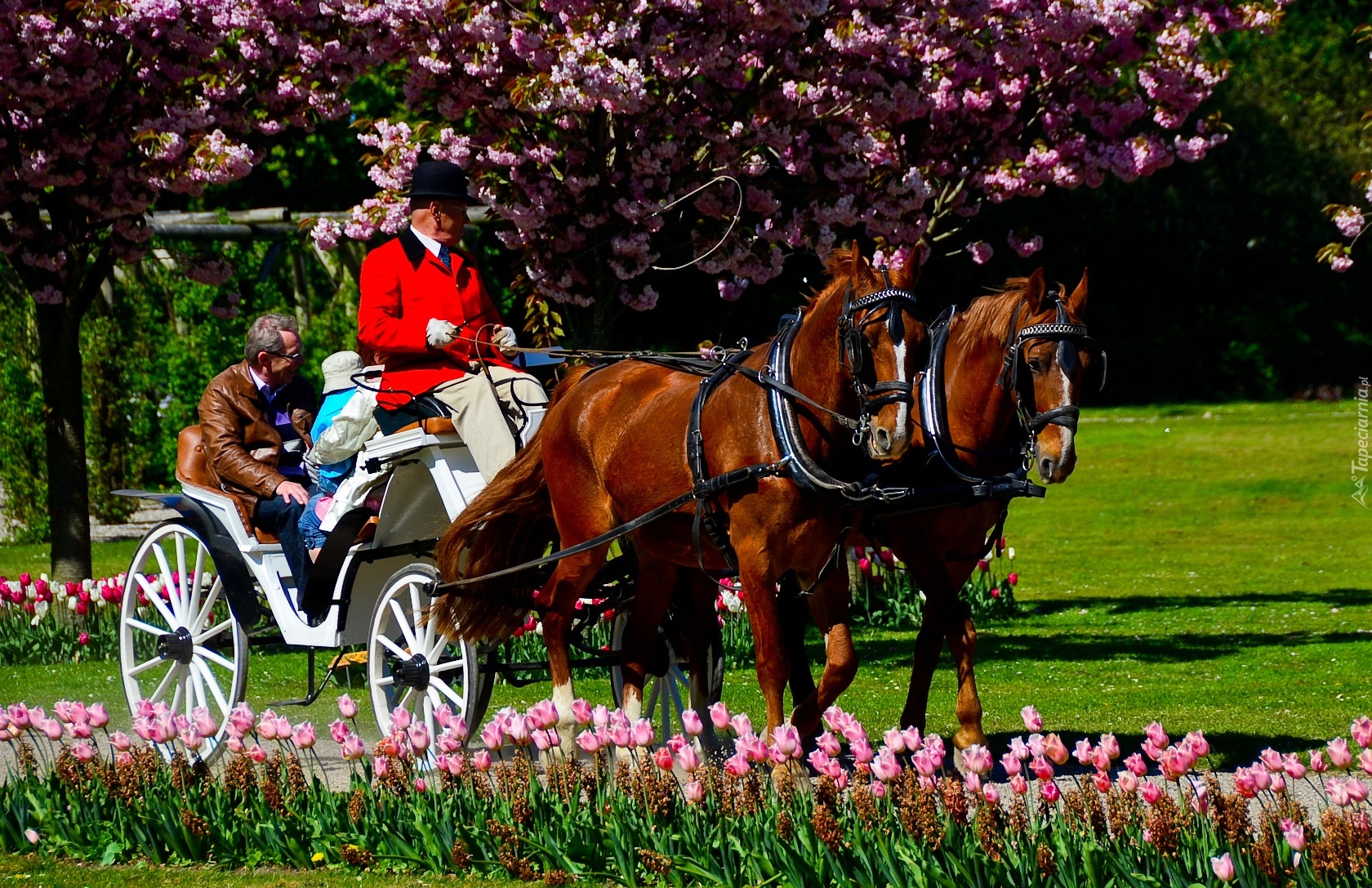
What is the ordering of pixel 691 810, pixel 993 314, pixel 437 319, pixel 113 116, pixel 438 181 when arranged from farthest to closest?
1. pixel 113 116
2. pixel 438 181
3. pixel 437 319
4. pixel 993 314
5. pixel 691 810

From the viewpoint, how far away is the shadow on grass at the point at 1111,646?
34.3ft

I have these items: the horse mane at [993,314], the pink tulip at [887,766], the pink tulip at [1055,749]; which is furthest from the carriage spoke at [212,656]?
the pink tulip at [1055,749]

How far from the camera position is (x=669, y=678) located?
24.9ft

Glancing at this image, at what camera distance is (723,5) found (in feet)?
31.0

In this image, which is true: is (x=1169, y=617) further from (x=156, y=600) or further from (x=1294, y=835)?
(x=1294, y=835)

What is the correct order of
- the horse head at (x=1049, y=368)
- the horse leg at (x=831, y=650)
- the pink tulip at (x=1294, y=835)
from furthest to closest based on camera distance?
the horse head at (x=1049, y=368) < the horse leg at (x=831, y=650) < the pink tulip at (x=1294, y=835)

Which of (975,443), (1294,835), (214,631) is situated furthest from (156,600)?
(1294,835)

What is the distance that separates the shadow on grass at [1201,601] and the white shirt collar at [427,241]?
7.29 m

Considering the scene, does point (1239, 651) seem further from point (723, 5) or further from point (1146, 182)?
point (1146, 182)

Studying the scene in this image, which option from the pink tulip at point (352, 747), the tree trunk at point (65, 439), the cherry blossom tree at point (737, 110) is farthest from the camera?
the tree trunk at point (65, 439)

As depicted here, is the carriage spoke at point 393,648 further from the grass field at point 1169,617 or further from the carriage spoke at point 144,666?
the grass field at point 1169,617

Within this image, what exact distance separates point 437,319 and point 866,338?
2.26 metres

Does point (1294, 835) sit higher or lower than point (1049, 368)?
lower

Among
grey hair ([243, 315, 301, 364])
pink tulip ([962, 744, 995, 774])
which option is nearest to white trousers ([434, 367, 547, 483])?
grey hair ([243, 315, 301, 364])
